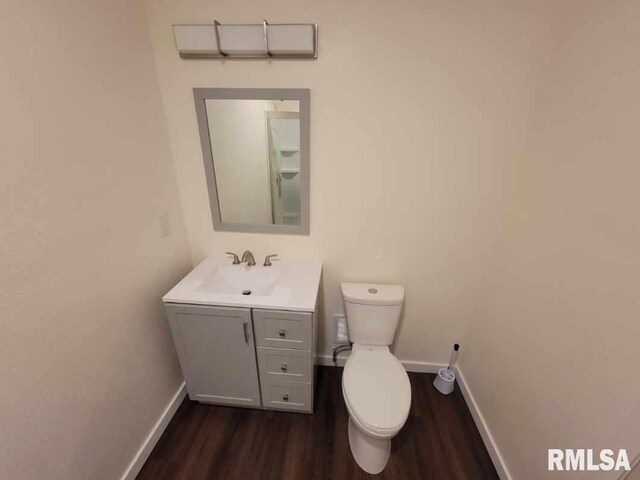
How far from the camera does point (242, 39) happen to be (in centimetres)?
119

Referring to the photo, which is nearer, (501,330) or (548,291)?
(548,291)

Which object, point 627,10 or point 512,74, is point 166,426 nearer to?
point 512,74

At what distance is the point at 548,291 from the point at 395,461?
114 cm

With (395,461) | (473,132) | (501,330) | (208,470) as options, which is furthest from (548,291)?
(208,470)

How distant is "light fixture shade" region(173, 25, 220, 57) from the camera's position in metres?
1.19

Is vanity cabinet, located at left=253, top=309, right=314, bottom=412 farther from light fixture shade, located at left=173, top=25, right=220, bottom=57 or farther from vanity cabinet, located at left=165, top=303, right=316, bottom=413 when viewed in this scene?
light fixture shade, located at left=173, top=25, right=220, bottom=57

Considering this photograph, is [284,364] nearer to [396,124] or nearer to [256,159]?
[256,159]

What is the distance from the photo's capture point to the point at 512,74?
120 centimetres

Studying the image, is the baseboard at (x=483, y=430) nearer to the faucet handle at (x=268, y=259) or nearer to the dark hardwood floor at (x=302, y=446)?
the dark hardwood floor at (x=302, y=446)

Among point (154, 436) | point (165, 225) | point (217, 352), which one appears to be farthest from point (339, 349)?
point (165, 225)

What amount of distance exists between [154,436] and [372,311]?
53.9 inches

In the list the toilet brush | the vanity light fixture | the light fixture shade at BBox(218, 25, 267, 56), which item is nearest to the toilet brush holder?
the toilet brush

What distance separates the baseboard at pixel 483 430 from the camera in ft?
4.25

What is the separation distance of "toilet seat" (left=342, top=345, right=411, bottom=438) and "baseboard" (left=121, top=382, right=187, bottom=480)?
3.48 feet
